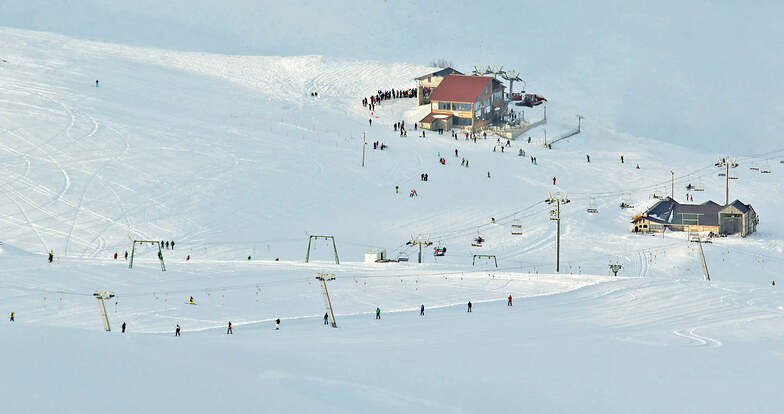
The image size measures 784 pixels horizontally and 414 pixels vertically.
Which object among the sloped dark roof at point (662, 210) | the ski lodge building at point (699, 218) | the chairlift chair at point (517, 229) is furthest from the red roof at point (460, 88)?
the ski lodge building at point (699, 218)

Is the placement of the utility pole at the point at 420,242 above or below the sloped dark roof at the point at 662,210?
below

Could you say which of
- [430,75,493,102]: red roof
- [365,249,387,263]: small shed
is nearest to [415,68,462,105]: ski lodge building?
[430,75,493,102]: red roof

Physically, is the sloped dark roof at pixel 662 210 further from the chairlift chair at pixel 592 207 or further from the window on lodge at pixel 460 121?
the window on lodge at pixel 460 121

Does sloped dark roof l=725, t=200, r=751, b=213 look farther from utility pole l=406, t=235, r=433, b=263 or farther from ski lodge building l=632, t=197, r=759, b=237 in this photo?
utility pole l=406, t=235, r=433, b=263

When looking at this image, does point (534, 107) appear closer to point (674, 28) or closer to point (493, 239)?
point (493, 239)

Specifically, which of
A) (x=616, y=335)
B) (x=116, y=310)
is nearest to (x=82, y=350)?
(x=116, y=310)

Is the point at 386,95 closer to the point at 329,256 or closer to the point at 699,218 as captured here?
the point at 699,218
